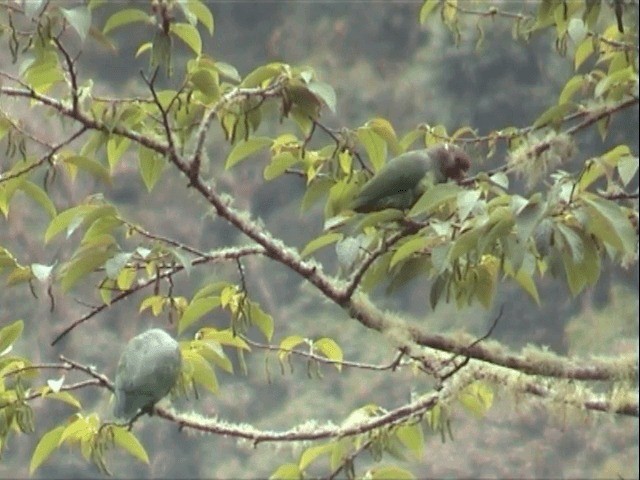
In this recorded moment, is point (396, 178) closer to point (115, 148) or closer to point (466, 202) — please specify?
point (466, 202)

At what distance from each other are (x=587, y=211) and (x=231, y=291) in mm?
288

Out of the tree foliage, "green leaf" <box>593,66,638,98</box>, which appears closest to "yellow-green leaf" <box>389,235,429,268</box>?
the tree foliage

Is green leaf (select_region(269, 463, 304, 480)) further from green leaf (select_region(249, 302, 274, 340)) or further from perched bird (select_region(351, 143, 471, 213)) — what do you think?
perched bird (select_region(351, 143, 471, 213))

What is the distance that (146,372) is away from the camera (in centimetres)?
67

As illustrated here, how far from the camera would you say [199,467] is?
1.86 metres

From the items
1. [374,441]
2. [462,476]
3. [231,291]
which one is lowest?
[462,476]

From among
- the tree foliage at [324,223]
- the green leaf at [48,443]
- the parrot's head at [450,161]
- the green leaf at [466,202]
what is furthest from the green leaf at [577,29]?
the green leaf at [48,443]

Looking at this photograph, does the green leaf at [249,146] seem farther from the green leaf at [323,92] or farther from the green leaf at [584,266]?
the green leaf at [584,266]

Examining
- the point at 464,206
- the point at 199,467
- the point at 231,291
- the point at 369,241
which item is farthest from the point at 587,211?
the point at 199,467

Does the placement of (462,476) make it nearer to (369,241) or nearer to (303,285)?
(303,285)

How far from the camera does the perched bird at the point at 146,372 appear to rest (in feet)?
2.19

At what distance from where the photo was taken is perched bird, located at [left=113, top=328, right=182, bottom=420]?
0.67 meters

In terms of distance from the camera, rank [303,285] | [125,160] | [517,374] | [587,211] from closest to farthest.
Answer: [587,211] < [517,374] < [303,285] < [125,160]

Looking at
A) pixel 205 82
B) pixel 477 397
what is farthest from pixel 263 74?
pixel 477 397
